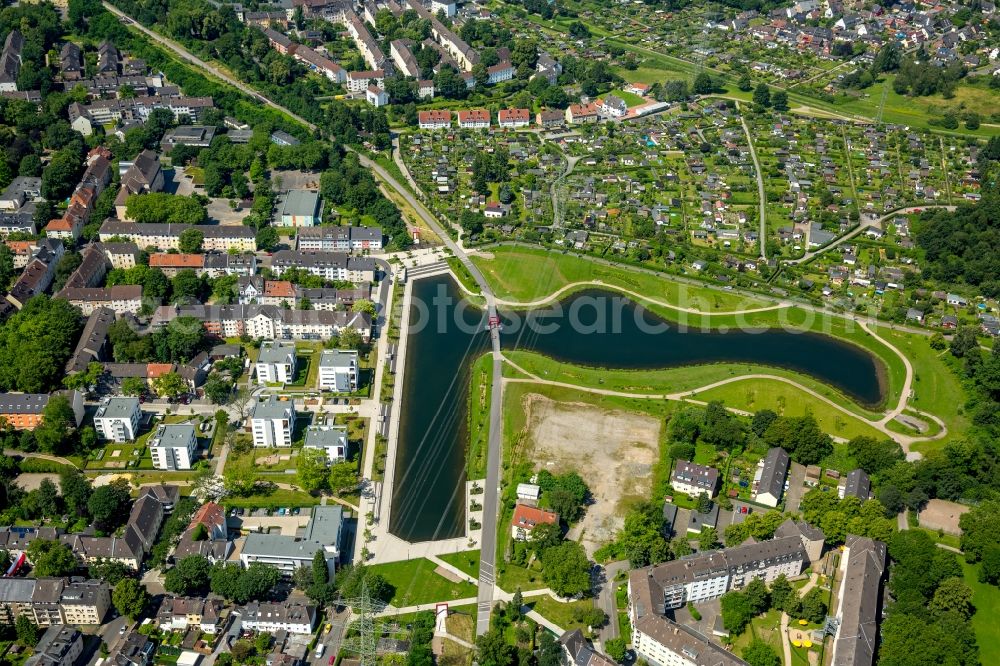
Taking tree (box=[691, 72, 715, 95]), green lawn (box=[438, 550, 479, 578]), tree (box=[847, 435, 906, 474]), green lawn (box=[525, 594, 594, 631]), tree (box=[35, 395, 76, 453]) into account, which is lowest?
green lawn (box=[525, 594, 594, 631])

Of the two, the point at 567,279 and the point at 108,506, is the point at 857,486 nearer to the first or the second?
the point at 567,279

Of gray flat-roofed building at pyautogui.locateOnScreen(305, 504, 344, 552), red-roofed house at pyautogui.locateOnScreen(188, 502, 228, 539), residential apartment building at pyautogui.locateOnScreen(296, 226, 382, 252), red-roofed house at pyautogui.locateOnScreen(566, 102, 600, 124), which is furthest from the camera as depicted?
red-roofed house at pyautogui.locateOnScreen(566, 102, 600, 124)

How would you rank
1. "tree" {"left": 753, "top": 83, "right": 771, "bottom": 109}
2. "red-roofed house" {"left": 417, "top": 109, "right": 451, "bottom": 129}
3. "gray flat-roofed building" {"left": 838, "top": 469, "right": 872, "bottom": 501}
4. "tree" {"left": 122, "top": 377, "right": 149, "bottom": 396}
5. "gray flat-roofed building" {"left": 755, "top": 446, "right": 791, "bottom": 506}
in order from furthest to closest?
"tree" {"left": 753, "top": 83, "right": 771, "bottom": 109}
"red-roofed house" {"left": 417, "top": 109, "right": 451, "bottom": 129}
"tree" {"left": 122, "top": 377, "right": 149, "bottom": 396}
"gray flat-roofed building" {"left": 838, "top": 469, "right": 872, "bottom": 501}
"gray flat-roofed building" {"left": 755, "top": 446, "right": 791, "bottom": 506}

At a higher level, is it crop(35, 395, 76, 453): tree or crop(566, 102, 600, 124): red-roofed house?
crop(566, 102, 600, 124): red-roofed house

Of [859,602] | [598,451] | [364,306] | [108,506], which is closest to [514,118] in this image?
[364,306]

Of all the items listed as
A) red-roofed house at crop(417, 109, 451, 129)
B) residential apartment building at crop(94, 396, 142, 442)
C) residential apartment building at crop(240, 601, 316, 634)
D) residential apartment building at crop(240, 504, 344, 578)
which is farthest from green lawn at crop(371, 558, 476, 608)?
red-roofed house at crop(417, 109, 451, 129)

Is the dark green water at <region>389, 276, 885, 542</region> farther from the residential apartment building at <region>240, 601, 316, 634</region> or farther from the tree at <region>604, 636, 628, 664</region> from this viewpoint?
the tree at <region>604, 636, 628, 664</region>

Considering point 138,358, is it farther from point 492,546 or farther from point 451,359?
point 492,546
